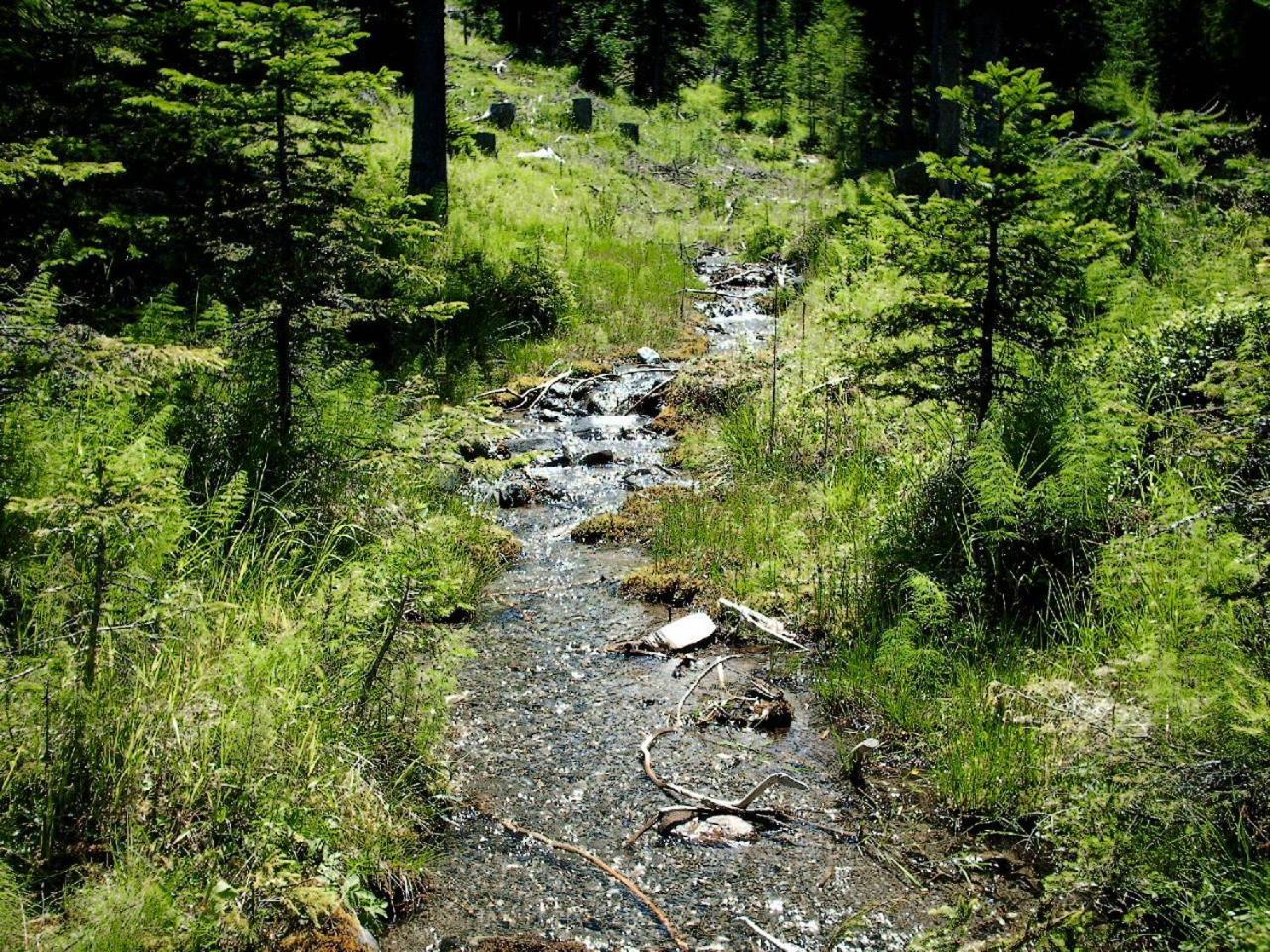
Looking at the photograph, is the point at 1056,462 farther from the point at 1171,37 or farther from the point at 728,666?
the point at 1171,37

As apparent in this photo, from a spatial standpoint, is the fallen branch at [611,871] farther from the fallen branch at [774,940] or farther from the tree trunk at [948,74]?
the tree trunk at [948,74]

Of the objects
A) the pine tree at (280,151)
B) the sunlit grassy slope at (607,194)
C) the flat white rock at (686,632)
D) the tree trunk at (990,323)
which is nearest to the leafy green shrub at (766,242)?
the sunlit grassy slope at (607,194)

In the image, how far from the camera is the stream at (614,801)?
12.0 ft

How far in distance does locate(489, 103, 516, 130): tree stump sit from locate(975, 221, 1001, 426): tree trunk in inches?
789

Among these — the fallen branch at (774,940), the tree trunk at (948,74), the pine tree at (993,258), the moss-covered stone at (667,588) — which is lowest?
the moss-covered stone at (667,588)

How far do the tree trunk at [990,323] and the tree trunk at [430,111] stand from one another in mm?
9641

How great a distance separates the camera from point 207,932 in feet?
9.45

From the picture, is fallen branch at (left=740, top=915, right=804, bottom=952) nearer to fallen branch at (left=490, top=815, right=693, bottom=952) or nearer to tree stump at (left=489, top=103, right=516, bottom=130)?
fallen branch at (left=490, top=815, right=693, bottom=952)

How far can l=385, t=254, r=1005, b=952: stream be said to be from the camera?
3656 millimetres

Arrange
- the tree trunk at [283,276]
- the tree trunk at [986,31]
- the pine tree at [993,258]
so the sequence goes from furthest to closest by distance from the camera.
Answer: the tree trunk at [986,31] → the tree trunk at [283,276] → the pine tree at [993,258]

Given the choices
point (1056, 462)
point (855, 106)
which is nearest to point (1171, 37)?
point (855, 106)

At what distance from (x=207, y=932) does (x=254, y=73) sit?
591 cm

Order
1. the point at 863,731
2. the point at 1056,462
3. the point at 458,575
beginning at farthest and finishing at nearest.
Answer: the point at 458,575 < the point at 1056,462 < the point at 863,731

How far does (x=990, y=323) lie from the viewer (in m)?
5.88
